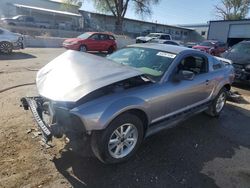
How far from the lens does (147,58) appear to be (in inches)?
179

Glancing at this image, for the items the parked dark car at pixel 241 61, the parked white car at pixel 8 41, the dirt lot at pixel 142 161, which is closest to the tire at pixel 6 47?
the parked white car at pixel 8 41

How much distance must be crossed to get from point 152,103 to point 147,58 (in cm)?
114

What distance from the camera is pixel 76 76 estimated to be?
349 cm

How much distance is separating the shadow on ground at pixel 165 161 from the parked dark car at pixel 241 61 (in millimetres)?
4454

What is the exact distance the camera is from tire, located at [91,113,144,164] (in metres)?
3.17

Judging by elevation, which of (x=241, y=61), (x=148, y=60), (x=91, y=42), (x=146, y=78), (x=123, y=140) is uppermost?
(x=148, y=60)

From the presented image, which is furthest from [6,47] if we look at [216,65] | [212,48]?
[212,48]

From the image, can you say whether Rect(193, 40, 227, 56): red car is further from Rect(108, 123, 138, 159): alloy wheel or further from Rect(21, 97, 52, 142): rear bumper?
Rect(21, 97, 52, 142): rear bumper

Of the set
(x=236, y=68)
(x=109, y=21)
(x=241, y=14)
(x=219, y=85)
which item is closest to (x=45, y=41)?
(x=236, y=68)

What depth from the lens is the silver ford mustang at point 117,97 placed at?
310 cm

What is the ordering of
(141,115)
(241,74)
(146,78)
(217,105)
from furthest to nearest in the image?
(241,74) < (217,105) < (146,78) < (141,115)

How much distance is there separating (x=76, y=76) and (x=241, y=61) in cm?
761

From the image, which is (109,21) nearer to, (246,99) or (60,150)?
(246,99)

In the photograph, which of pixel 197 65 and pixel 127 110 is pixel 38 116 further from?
pixel 197 65
